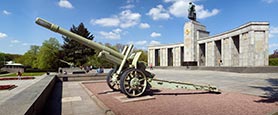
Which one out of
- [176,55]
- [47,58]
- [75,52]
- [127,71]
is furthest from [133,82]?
[47,58]

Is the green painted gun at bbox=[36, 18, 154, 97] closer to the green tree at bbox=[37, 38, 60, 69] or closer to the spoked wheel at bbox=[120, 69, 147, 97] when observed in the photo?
the spoked wheel at bbox=[120, 69, 147, 97]

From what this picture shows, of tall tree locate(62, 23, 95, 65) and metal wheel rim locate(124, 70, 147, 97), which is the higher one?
tall tree locate(62, 23, 95, 65)

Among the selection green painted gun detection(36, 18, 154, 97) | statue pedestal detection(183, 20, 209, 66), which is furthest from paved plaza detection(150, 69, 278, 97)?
statue pedestal detection(183, 20, 209, 66)

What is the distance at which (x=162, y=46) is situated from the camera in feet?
156

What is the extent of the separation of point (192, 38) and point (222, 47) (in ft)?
24.1

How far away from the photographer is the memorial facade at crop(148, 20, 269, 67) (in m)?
22.5

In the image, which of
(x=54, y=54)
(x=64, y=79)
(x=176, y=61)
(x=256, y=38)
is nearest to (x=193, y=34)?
(x=176, y=61)

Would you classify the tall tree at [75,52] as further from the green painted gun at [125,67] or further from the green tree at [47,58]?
the green painted gun at [125,67]

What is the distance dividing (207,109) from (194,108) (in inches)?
14.5

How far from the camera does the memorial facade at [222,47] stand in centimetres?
2250

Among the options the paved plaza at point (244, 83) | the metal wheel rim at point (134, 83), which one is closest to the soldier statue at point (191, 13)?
the paved plaza at point (244, 83)

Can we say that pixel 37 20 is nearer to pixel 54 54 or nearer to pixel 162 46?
pixel 162 46

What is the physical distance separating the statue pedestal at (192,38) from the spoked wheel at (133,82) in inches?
1197

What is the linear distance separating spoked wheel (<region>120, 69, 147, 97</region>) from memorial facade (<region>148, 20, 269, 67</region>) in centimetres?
2032
